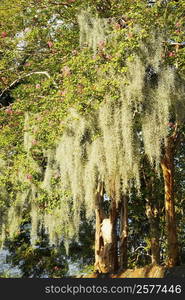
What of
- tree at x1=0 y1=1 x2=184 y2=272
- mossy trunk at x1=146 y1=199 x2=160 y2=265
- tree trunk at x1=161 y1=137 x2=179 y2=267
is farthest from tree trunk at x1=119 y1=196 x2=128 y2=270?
tree trunk at x1=161 y1=137 x2=179 y2=267

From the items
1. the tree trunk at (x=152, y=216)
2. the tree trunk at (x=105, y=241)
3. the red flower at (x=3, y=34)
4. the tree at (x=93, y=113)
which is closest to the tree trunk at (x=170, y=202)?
the tree at (x=93, y=113)

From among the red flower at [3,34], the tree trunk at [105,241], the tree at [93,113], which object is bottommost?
the tree trunk at [105,241]

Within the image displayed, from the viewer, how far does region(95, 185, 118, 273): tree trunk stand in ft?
23.6

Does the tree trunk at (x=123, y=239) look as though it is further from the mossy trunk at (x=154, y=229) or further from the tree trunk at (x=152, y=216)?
the tree trunk at (x=152, y=216)

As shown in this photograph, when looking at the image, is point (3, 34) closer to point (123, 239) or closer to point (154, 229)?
point (123, 239)

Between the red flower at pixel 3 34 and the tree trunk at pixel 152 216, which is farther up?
the red flower at pixel 3 34

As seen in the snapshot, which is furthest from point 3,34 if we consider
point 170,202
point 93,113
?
point 170,202

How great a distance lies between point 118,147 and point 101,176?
22.5 inches

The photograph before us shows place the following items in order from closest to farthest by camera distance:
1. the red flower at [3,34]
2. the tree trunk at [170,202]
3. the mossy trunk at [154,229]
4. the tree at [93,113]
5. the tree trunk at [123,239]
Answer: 1. the tree at [93,113]
2. the tree trunk at [170,202]
3. the red flower at [3,34]
4. the tree trunk at [123,239]
5. the mossy trunk at [154,229]

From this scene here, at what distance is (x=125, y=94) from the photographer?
5.30 m

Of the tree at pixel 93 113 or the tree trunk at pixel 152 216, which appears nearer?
the tree at pixel 93 113

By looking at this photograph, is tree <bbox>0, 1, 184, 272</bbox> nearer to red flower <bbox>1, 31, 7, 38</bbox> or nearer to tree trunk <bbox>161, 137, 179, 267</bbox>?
tree trunk <bbox>161, 137, 179, 267</bbox>

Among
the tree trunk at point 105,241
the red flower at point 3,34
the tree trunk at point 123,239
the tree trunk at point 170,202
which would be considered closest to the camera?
the tree trunk at point 170,202

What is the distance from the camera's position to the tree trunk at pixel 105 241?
283 inches
